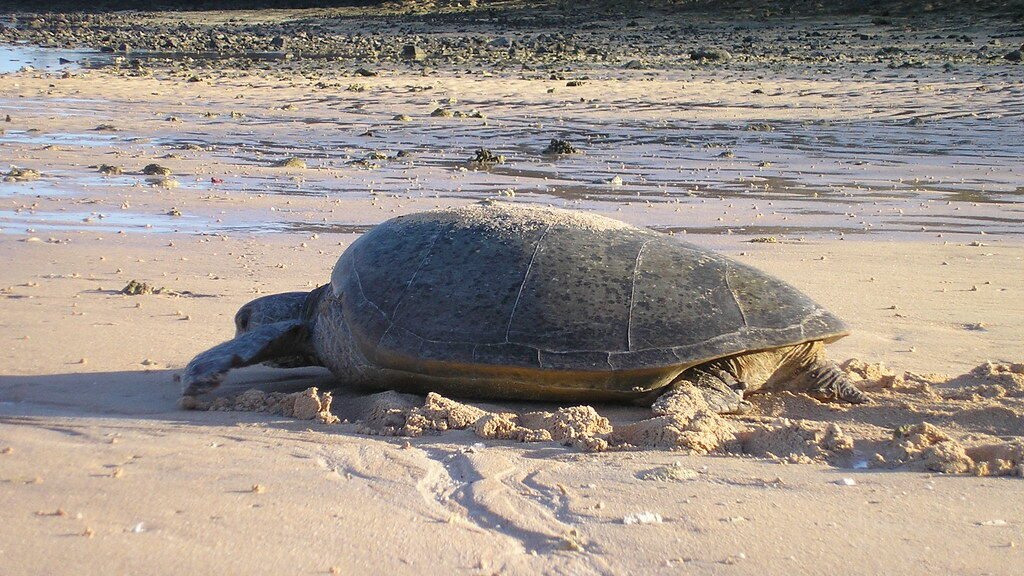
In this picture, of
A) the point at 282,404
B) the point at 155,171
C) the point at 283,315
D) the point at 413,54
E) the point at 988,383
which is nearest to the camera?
the point at 282,404

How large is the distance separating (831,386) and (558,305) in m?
1.14

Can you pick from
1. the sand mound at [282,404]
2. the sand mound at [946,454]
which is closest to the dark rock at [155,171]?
the sand mound at [282,404]

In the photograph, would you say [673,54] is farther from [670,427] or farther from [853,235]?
[670,427]

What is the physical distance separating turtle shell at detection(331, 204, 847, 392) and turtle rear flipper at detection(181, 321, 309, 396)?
0.31 metres

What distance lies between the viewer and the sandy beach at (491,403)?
305cm

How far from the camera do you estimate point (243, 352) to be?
4.61 metres

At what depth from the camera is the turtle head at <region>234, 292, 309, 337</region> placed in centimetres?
508

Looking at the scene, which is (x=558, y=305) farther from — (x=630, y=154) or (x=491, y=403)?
(x=630, y=154)

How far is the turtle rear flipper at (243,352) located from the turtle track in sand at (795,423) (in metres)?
0.11

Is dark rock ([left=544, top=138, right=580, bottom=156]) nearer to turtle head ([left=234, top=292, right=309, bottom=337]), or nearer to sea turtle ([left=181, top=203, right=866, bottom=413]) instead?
turtle head ([left=234, top=292, right=309, bottom=337])

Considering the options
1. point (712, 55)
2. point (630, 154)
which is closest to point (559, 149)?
point (630, 154)

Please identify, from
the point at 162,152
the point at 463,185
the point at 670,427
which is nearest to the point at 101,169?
the point at 162,152

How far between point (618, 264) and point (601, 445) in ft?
2.93

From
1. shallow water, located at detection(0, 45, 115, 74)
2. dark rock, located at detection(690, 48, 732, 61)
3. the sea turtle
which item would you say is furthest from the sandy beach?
shallow water, located at detection(0, 45, 115, 74)
